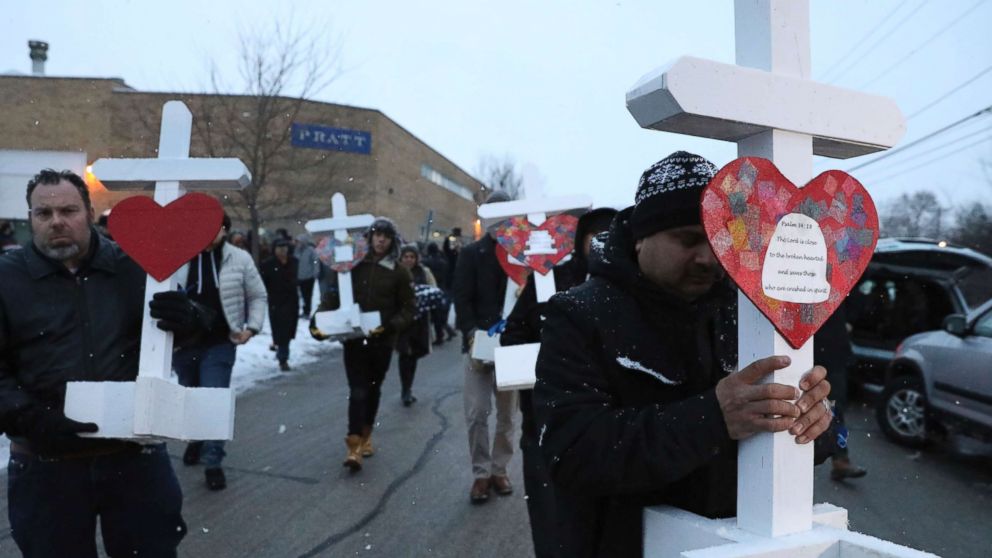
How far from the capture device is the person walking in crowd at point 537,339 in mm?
2924

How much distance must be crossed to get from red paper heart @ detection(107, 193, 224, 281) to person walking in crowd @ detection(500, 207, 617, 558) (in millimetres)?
1407

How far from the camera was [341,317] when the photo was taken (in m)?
6.41

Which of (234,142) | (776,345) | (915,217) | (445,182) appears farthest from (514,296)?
(445,182)

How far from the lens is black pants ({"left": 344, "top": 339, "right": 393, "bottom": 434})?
20.0 ft

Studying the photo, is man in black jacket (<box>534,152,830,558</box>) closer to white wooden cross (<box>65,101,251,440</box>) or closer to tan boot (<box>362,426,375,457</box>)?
white wooden cross (<box>65,101,251,440</box>)

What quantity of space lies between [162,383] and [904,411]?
6.90 meters

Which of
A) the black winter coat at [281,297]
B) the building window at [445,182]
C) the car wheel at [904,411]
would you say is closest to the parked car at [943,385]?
the car wheel at [904,411]

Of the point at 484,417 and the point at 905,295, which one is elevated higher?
the point at 905,295

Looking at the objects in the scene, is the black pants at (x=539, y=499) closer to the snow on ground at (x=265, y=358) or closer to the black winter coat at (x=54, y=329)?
the black winter coat at (x=54, y=329)

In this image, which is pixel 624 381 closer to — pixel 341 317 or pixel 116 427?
pixel 116 427

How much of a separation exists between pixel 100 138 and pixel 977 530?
3094cm

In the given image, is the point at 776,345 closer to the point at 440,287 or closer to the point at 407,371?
the point at 407,371

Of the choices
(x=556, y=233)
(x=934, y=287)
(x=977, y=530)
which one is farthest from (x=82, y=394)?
(x=934, y=287)

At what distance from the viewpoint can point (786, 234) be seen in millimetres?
1257
